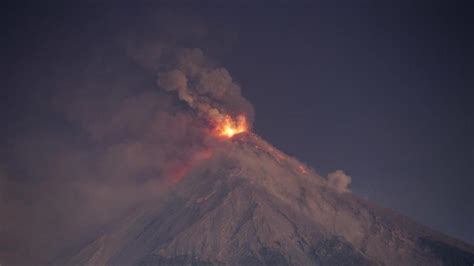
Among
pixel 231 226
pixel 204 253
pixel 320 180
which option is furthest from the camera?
pixel 320 180

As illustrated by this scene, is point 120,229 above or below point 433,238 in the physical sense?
below

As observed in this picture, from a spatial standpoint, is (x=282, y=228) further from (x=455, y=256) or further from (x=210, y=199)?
(x=455, y=256)

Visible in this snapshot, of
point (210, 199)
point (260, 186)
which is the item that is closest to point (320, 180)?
point (260, 186)

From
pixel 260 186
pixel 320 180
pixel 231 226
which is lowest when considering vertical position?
pixel 231 226

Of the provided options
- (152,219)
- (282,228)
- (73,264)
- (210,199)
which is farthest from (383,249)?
(73,264)

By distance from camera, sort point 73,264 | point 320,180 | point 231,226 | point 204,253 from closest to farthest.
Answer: point 204,253
point 231,226
point 73,264
point 320,180

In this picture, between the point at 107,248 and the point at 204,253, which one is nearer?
the point at 204,253

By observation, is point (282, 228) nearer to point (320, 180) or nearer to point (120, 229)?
point (320, 180)
